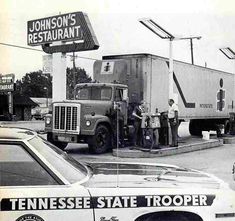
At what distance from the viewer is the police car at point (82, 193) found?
3.08 meters

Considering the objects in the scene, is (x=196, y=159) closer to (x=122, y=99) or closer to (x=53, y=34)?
(x=122, y=99)

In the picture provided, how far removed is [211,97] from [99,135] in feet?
25.5

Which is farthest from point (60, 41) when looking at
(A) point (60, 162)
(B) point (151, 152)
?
(A) point (60, 162)

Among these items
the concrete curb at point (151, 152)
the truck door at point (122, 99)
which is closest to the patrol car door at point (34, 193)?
the concrete curb at point (151, 152)

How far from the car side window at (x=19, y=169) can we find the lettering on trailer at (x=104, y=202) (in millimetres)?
151

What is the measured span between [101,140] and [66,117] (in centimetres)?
106

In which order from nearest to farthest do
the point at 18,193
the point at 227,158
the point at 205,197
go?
1. the point at 18,193
2. the point at 205,197
3. the point at 227,158

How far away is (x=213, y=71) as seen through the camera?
59.1 ft

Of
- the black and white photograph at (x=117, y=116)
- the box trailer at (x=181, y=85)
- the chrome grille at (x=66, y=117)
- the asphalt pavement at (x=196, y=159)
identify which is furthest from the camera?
the box trailer at (x=181, y=85)

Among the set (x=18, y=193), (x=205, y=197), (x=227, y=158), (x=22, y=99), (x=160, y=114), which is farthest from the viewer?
(x=160, y=114)

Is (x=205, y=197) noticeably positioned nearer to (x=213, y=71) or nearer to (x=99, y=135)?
(x=99, y=135)

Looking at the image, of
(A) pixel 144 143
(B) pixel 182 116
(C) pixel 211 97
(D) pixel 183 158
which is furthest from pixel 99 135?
(C) pixel 211 97

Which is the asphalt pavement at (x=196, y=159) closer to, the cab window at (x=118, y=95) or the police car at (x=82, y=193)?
the cab window at (x=118, y=95)

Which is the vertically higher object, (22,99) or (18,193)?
(22,99)
